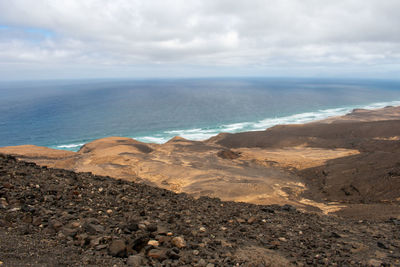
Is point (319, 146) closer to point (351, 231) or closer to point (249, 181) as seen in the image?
point (249, 181)

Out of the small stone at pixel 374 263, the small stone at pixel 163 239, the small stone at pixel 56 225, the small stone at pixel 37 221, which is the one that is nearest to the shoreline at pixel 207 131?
the small stone at pixel 37 221

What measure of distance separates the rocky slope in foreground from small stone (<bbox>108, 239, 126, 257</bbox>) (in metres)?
0.02

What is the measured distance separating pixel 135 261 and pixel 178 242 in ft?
3.53

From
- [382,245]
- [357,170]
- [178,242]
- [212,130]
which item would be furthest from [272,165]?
[212,130]

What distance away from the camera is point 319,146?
3788 cm

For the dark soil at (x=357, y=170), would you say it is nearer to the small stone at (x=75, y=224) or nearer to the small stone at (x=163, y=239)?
the small stone at (x=163, y=239)

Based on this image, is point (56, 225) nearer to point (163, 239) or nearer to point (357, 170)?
point (163, 239)

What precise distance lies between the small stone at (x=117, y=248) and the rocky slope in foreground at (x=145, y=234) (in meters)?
0.02

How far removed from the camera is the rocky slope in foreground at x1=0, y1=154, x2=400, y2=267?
486 cm

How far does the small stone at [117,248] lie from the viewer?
15.9ft

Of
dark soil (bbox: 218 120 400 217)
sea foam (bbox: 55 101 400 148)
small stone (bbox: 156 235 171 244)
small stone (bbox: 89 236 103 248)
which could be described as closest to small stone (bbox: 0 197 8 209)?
small stone (bbox: 89 236 103 248)

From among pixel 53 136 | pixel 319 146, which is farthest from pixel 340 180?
pixel 53 136

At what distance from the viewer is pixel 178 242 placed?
550 centimetres

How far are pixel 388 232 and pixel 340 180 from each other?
13.7 metres
